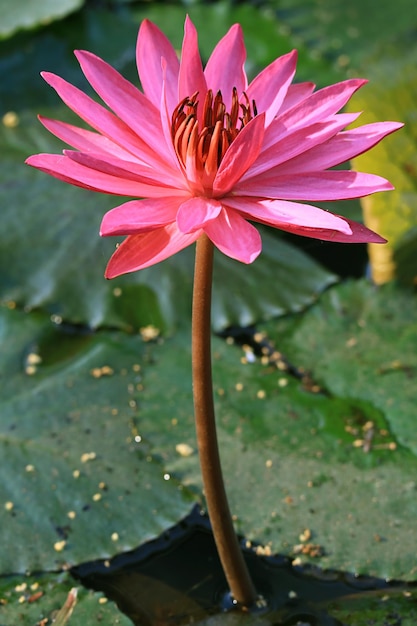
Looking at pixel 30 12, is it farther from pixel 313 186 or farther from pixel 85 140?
pixel 313 186

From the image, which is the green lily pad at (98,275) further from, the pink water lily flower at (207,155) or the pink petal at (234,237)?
the pink petal at (234,237)

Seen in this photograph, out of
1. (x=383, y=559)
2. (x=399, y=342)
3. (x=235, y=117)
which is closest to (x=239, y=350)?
(x=399, y=342)

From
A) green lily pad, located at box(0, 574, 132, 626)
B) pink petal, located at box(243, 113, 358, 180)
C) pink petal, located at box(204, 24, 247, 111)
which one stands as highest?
pink petal, located at box(204, 24, 247, 111)

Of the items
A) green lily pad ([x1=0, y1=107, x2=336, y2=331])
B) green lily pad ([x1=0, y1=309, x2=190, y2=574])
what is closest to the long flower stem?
green lily pad ([x1=0, y1=309, x2=190, y2=574])

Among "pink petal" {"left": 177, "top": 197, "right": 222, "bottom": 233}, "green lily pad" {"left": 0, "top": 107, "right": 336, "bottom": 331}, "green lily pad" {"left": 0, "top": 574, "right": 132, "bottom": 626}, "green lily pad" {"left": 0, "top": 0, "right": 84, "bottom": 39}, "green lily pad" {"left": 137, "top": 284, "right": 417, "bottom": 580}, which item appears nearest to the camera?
"pink petal" {"left": 177, "top": 197, "right": 222, "bottom": 233}

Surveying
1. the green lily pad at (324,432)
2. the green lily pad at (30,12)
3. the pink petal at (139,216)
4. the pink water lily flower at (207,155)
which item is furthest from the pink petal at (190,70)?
the green lily pad at (30,12)

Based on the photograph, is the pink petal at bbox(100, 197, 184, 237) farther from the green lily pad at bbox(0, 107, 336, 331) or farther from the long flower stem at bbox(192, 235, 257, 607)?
the green lily pad at bbox(0, 107, 336, 331)
